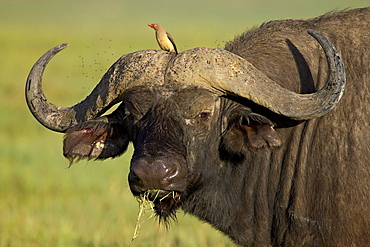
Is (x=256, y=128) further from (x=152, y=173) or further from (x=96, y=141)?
(x=96, y=141)

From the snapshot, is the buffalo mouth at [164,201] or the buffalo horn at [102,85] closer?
the buffalo mouth at [164,201]

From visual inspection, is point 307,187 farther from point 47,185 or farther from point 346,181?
point 47,185

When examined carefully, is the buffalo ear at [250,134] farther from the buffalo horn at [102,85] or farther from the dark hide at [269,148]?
the buffalo horn at [102,85]

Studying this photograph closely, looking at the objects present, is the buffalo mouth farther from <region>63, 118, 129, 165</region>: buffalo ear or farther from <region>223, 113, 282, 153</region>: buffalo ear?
<region>63, 118, 129, 165</region>: buffalo ear

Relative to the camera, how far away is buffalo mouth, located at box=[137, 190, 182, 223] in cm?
432

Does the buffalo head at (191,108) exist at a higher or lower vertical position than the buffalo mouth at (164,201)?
higher

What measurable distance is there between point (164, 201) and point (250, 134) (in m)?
0.81

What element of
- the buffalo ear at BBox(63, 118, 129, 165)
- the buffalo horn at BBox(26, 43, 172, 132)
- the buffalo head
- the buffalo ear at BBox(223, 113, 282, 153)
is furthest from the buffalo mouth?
the buffalo horn at BBox(26, 43, 172, 132)

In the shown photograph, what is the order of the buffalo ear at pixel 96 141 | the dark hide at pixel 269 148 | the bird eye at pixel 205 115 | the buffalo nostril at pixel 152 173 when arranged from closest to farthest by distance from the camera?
the buffalo nostril at pixel 152 173, the dark hide at pixel 269 148, the bird eye at pixel 205 115, the buffalo ear at pixel 96 141

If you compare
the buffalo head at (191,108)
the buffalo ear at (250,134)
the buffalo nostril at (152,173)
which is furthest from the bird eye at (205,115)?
the buffalo nostril at (152,173)

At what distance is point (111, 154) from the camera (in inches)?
196

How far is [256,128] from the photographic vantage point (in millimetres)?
4375

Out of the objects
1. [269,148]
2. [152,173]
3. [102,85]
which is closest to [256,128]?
[269,148]

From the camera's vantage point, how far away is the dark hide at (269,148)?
4133mm
